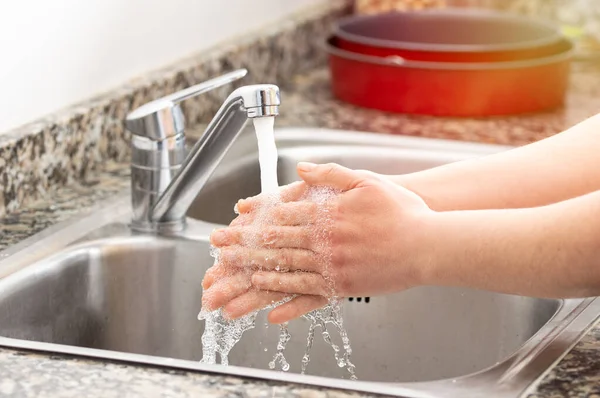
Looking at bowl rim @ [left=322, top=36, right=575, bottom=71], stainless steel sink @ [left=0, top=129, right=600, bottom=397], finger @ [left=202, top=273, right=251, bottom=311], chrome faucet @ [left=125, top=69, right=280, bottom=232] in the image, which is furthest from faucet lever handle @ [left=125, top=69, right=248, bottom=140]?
bowl rim @ [left=322, top=36, right=575, bottom=71]

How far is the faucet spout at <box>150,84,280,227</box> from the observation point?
3.30 ft

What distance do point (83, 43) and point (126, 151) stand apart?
159 millimetres

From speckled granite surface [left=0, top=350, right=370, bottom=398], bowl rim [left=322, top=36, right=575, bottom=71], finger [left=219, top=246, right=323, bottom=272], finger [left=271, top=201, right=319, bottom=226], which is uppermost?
bowl rim [left=322, top=36, right=575, bottom=71]

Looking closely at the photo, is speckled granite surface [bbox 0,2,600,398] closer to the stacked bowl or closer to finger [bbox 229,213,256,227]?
the stacked bowl

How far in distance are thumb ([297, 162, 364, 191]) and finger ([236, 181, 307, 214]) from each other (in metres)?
0.01

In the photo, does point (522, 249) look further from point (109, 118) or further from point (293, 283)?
point (109, 118)

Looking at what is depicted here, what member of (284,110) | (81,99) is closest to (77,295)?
(81,99)

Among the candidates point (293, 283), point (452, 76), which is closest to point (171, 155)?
point (293, 283)

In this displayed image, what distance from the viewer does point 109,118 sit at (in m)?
1.35

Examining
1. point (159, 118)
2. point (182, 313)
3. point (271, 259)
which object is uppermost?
point (159, 118)

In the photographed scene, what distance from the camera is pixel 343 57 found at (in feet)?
5.43

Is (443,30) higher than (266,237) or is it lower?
higher

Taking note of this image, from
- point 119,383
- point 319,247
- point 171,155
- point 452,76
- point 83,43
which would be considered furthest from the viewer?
point 452,76

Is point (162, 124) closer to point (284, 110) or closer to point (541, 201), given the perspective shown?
point (541, 201)
